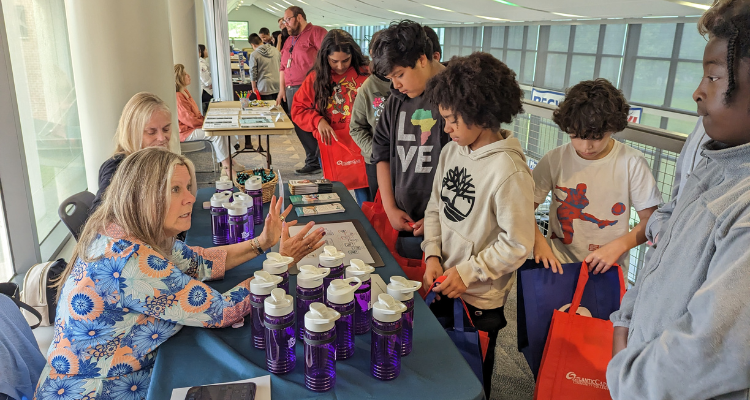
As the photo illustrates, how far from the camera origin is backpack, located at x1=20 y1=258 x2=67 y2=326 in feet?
6.31

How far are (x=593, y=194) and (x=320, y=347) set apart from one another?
1.21 metres

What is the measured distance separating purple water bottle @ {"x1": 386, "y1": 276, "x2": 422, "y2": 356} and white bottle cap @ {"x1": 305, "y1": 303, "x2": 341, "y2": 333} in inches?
7.0

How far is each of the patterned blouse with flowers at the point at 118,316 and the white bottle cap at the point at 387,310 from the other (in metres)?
0.47

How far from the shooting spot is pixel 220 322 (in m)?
1.33

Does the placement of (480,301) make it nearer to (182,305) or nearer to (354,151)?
(182,305)

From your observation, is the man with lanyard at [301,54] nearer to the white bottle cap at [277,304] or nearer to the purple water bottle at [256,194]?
the purple water bottle at [256,194]

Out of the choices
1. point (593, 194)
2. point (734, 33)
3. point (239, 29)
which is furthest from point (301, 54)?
point (239, 29)

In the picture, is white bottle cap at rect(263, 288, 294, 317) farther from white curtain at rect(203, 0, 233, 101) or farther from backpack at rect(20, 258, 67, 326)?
white curtain at rect(203, 0, 233, 101)

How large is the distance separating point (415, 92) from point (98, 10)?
2002mm

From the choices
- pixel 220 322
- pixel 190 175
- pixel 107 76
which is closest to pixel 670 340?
pixel 220 322

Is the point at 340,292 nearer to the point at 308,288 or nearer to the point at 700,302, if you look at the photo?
the point at 308,288

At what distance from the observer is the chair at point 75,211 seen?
6.79 ft

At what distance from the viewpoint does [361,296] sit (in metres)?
1.30

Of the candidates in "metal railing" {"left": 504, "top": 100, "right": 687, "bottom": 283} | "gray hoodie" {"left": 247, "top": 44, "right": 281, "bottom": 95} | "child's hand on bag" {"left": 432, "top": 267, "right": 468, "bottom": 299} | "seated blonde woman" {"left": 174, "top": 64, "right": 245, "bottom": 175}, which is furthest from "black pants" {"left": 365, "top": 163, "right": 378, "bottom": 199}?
"gray hoodie" {"left": 247, "top": 44, "right": 281, "bottom": 95}
